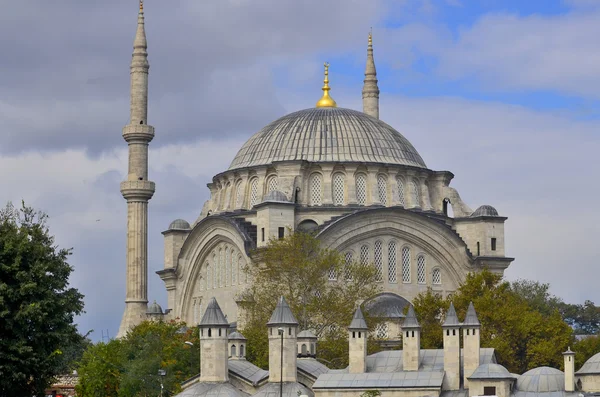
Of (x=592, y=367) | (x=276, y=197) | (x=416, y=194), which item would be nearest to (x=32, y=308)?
(x=592, y=367)

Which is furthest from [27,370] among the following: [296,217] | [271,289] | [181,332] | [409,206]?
[409,206]

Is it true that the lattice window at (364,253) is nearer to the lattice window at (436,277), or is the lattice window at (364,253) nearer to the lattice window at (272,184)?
the lattice window at (436,277)

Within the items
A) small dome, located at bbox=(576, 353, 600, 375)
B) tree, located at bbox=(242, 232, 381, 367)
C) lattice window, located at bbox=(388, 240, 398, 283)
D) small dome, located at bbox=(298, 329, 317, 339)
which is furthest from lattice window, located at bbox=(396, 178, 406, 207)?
small dome, located at bbox=(576, 353, 600, 375)

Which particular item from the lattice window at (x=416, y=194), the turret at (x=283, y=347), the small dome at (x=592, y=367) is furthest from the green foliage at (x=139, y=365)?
the lattice window at (x=416, y=194)

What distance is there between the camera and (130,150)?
7425 centimetres

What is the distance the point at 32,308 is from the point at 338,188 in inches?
1205

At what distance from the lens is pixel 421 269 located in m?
70.3

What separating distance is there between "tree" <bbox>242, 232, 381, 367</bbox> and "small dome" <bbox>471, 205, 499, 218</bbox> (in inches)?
410

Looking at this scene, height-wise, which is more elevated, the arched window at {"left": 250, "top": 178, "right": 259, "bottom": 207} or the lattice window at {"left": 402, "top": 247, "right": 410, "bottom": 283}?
the arched window at {"left": 250, "top": 178, "right": 259, "bottom": 207}

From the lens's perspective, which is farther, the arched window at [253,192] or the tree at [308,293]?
the arched window at [253,192]

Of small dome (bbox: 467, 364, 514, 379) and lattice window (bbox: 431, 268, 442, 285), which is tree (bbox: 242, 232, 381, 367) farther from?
small dome (bbox: 467, 364, 514, 379)

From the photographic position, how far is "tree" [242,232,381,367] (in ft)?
191

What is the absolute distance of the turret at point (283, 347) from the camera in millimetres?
49781

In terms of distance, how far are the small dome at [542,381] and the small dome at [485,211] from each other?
77.9 ft
